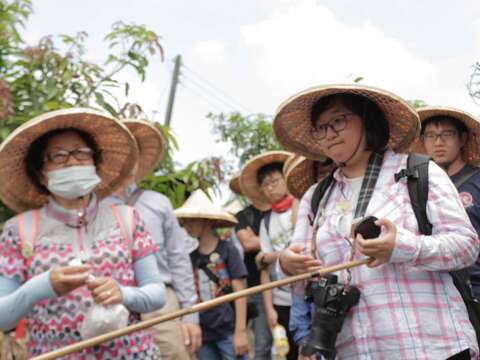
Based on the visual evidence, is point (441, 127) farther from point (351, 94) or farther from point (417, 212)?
point (417, 212)

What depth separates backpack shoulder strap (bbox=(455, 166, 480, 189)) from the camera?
3314mm

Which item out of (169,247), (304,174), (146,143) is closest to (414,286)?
(304,174)

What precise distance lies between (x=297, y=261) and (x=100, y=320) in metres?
0.72

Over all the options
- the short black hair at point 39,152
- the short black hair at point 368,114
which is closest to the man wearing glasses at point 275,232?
the short black hair at point 368,114

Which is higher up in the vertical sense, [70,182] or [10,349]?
[70,182]

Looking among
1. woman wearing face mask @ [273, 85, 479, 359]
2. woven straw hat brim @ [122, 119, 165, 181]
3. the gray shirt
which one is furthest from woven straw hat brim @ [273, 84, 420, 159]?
woven straw hat brim @ [122, 119, 165, 181]

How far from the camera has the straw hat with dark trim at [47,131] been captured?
2.58 metres

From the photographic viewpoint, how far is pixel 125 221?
8.34ft

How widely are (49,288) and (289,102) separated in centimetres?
120

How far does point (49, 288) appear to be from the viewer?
218 cm

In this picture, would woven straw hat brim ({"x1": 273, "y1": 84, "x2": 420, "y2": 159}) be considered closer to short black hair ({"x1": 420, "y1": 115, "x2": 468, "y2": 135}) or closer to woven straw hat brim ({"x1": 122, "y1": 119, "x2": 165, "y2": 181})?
short black hair ({"x1": 420, "y1": 115, "x2": 468, "y2": 135})

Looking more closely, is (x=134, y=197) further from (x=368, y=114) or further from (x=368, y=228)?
(x=368, y=228)

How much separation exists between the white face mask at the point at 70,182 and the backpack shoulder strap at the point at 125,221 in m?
0.14

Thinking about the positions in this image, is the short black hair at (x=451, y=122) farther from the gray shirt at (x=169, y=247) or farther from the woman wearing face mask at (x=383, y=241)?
the gray shirt at (x=169, y=247)
